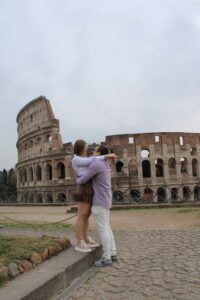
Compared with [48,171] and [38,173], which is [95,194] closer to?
[48,171]

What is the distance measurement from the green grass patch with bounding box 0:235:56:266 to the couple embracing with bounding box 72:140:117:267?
58cm

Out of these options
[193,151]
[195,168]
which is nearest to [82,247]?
[193,151]

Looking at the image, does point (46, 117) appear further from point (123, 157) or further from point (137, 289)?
point (137, 289)

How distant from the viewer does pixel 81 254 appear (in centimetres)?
477

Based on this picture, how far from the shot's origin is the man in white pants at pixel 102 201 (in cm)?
468

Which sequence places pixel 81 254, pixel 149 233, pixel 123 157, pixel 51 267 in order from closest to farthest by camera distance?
pixel 51 267 → pixel 81 254 → pixel 149 233 → pixel 123 157

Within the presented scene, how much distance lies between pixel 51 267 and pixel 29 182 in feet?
124

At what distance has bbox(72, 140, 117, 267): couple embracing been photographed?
4.70 m

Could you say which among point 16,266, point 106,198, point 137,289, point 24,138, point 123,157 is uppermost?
point 24,138

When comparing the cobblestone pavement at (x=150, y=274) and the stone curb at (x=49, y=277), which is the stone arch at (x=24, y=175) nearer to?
the cobblestone pavement at (x=150, y=274)

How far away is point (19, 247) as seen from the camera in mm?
4648

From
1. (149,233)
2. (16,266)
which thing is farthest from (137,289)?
(149,233)

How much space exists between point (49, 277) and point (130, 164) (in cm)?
3403

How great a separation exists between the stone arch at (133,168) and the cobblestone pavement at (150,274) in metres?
30.5
